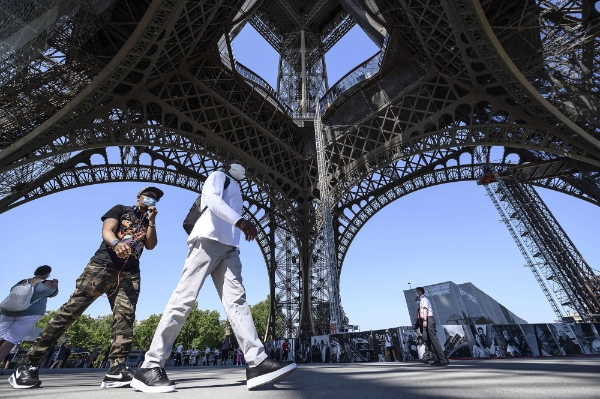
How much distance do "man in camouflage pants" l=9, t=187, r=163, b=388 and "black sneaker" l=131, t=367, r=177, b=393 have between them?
802 millimetres

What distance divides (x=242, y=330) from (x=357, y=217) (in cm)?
2309

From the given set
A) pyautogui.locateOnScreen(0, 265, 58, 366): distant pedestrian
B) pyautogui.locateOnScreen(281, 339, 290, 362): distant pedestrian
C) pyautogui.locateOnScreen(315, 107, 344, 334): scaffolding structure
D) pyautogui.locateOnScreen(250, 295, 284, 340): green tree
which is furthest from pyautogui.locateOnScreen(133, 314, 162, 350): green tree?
pyautogui.locateOnScreen(0, 265, 58, 366): distant pedestrian

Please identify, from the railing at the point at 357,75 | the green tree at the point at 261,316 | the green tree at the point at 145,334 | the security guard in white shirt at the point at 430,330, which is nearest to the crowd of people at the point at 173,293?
the security guard in white shirt at the point at 430,330

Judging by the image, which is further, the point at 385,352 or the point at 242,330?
the point at 385,352

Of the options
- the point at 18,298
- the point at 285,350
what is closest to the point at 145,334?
the point at 285,350

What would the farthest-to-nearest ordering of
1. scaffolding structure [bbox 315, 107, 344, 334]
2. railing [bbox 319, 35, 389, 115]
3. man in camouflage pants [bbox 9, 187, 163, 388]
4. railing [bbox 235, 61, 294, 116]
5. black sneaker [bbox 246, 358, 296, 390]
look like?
railing [bbox 235, 61, 294, 116]
railing [bbox 319, 35, 389, 115]
scaffolding structure [bbox 315, 107, 344, 334]
man in camouflage pants [bbox 9, 187, 163, 388]
black sneaker [bbox 246, 358, 296, 390]

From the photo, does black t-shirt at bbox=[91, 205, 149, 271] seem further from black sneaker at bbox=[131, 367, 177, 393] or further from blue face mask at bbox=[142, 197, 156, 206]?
black sneaker at bbox=[131, 367, 177, 393]


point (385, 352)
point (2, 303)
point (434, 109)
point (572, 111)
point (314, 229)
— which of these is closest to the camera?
point (2, 303)

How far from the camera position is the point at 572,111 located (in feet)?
49.6

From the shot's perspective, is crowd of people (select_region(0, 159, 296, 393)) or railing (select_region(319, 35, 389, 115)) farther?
railing (select_region(319, 35, 389, 115))

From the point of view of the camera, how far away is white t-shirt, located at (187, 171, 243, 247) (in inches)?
115

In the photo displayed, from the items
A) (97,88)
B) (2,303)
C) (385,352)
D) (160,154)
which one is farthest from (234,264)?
(160,154)

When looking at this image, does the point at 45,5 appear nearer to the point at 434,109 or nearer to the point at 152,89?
the point at 152,89

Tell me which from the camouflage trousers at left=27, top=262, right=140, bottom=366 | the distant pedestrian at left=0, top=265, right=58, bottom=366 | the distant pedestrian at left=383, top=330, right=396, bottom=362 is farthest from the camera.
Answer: the distant pedestrian at left=383, top=330, right=396, bottom=362
